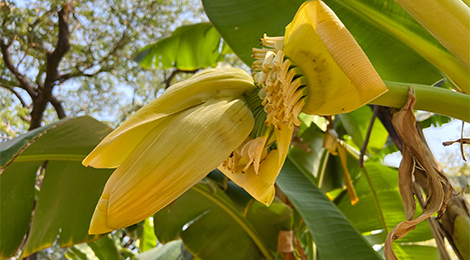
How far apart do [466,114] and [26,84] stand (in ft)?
11.6

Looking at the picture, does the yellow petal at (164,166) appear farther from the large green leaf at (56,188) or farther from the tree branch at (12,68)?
the tree branch at (12,68)

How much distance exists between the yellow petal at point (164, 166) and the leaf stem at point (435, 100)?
0.20 metres

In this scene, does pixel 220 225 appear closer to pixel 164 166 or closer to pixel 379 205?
pixel 379 205

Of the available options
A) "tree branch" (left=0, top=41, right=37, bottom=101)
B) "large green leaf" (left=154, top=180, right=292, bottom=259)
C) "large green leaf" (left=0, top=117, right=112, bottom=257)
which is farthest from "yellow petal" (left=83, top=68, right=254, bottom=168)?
"tree branch" (left=0, top=41, right=37, bottom=101)

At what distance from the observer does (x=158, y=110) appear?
39cm

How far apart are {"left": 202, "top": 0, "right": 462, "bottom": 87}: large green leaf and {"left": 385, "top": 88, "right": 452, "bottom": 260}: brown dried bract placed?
20cm

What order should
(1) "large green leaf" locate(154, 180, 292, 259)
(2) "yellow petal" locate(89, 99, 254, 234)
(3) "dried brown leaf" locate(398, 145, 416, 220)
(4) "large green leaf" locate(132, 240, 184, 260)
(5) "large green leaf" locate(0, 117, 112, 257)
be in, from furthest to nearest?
(4) "large green leaf" locate(132, 240, 184, 260), (1) "large green leaf" locate(154, 180, 292, 259), (5) "large green leaf" locate(0, 117, 112, 257), (3) "dried brown leaf" locate(398, 145, 416, 220), (2) "yellow petal" locate(89, 99, 254, 234)

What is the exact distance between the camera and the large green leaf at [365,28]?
0.63 meters

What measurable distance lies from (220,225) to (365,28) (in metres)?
0.81

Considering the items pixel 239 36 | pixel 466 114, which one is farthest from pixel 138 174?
pixel 239 36

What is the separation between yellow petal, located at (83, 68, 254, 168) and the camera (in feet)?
1.25

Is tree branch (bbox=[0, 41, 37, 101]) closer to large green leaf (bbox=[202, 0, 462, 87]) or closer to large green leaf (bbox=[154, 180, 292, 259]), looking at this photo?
large green leaf (bbox=[154, 180, 292, 259])

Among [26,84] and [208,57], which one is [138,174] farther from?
[26,84]

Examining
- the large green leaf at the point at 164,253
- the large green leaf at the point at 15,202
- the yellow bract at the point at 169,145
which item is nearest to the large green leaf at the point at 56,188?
the large green leaf at the point at 15,202
